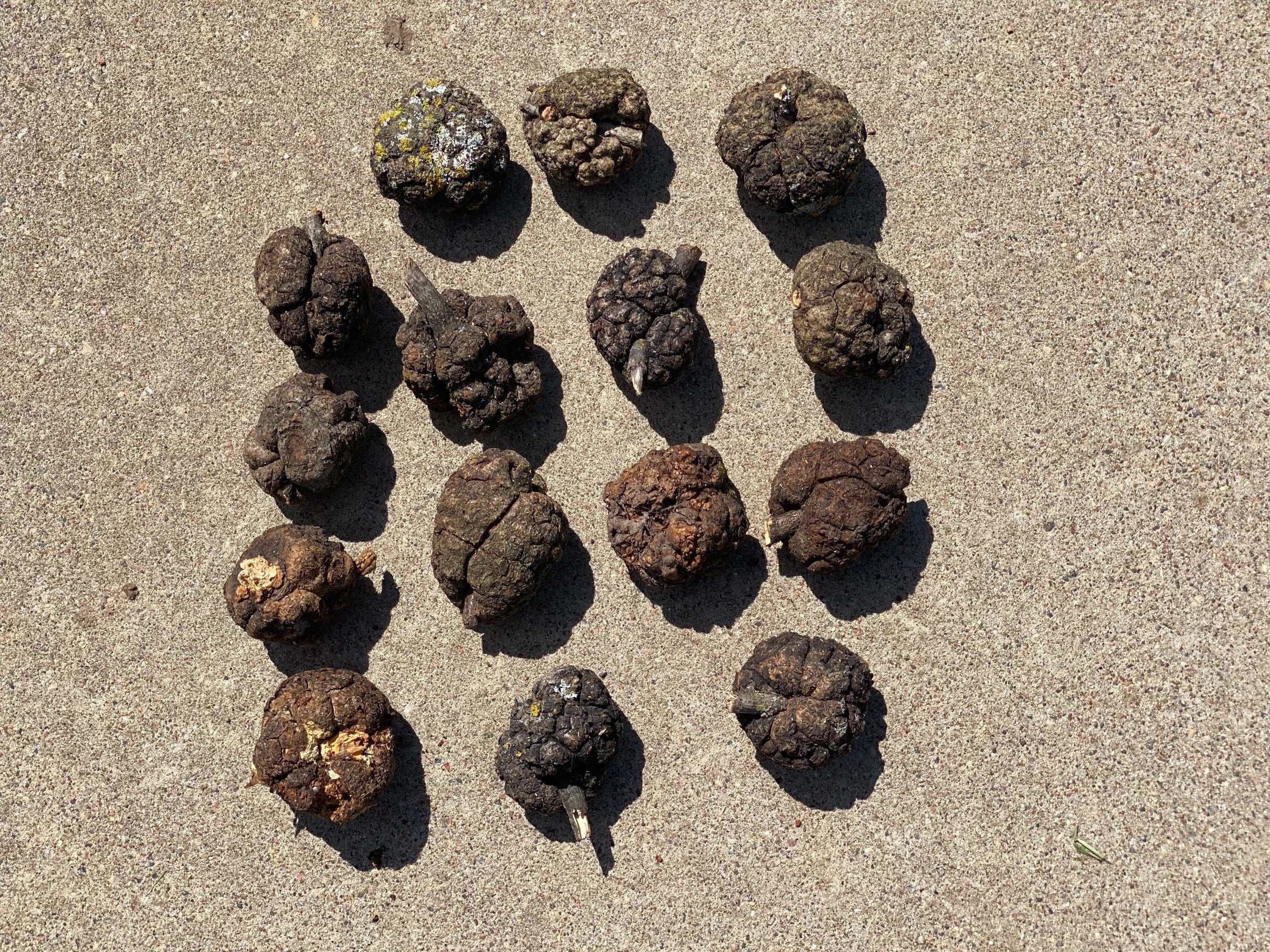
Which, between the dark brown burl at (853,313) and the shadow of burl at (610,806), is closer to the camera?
the dark brown burl at (853,313)

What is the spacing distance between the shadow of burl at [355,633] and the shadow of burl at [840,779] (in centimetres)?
245

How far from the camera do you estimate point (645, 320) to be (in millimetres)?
4875

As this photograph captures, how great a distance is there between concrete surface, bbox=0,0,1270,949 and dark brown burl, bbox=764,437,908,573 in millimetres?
413

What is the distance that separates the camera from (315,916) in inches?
206

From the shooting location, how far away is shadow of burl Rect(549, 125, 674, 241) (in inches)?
213

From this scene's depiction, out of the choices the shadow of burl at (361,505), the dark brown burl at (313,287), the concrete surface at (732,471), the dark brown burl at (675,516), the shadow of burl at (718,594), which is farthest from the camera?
the shadow of burl at (361,505)

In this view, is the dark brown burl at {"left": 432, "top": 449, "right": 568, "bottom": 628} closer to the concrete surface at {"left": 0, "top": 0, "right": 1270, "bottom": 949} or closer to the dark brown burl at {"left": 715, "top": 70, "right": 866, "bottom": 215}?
the concrete surface at {"left": 0, "top": 0, "right": 1270, "bottom": 949}

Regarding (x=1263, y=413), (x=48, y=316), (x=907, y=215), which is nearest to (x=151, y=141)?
(x=48, y=316)

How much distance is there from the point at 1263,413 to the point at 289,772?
19.9 feet

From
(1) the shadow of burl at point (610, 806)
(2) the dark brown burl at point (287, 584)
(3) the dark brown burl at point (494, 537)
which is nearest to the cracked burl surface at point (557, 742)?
(1) the shadow of burl at point (610, 806)

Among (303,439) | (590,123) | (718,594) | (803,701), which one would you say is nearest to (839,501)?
(718,594)

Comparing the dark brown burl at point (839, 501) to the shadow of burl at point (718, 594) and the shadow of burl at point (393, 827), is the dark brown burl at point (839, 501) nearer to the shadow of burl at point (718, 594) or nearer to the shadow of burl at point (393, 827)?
the shadow of burl at point (718, 594)

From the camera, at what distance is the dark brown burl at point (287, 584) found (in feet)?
15.8

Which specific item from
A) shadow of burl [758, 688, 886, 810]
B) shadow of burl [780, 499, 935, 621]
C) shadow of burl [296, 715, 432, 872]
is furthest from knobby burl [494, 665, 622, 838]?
shadow of burl [780, 499, 935, 621]
